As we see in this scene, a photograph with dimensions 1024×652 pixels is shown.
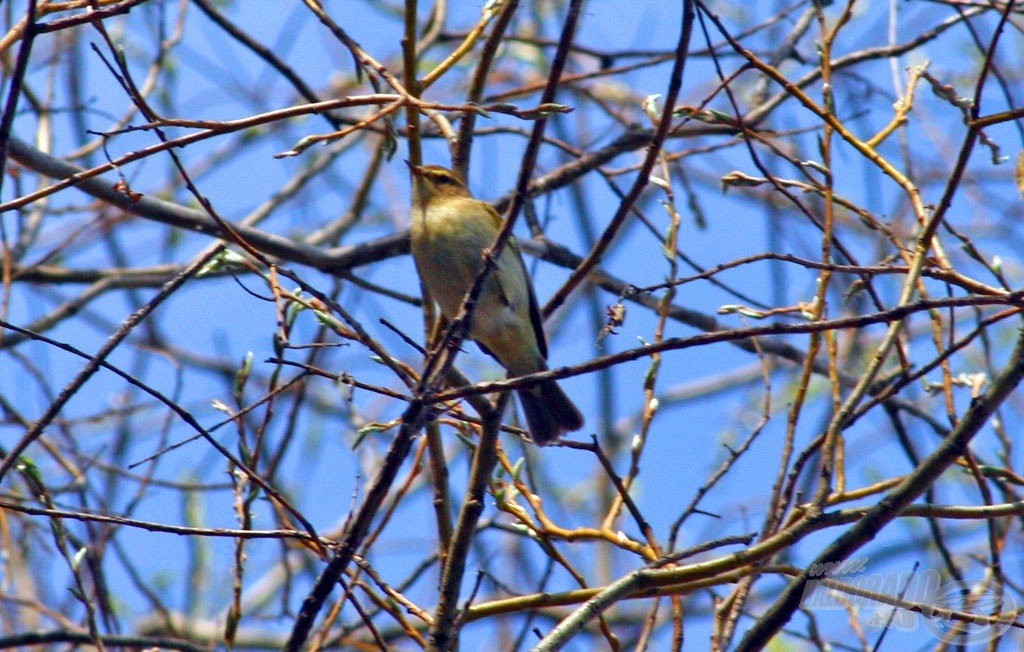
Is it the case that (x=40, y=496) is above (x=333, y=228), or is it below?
below

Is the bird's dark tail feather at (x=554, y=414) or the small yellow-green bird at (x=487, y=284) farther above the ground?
the small yellow-green bird at (x=487, y=284)

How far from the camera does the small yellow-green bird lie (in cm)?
452

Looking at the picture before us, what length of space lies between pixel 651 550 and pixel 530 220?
→ 2.13 m

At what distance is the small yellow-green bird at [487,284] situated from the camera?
452 centimetres

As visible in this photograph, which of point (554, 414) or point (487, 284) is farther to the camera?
point (554, 414)

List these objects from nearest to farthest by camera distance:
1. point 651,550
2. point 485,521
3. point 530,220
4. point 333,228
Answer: point 651,550 → point 485,521 → point 530,220 → point 333,228

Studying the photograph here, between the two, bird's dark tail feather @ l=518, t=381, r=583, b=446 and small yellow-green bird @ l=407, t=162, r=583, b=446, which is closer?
small yellow-green bird @ l=407, t=162, r=583, b=446

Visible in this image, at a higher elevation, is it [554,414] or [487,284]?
[487,284]

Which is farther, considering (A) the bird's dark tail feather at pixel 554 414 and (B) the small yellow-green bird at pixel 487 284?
(A) the bird's dark tail feather at pixel 554 414

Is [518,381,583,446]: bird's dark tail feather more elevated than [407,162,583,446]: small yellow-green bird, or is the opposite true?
[407,162,583,446]: small yellow-green bird

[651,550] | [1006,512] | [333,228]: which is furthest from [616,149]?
[1006,512]

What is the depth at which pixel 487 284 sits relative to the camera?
4.31 m

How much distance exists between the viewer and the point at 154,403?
5914mm

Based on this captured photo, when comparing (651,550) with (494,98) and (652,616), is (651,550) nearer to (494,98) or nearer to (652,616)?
A: (652,616)
